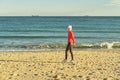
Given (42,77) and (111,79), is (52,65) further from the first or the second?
(111,79)

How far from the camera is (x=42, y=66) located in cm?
1452

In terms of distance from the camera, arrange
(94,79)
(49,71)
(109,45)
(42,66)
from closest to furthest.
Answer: (94,79) < (49,71) < (42,66) < (109,45)

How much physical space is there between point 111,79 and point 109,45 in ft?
56.9

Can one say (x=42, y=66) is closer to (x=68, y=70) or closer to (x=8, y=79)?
(x=68, y=70)

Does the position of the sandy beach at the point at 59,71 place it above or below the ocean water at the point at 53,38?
above

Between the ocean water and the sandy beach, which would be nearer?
the sandy beach

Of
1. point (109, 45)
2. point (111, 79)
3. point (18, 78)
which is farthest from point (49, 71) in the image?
point (109, 45)

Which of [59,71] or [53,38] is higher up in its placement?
[59,71]

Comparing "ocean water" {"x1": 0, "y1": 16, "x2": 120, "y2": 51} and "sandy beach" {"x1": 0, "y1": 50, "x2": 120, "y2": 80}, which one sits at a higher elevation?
"sandy beach" {"x1": 0, "y1": 50, "x2": 120, "y2": 80}

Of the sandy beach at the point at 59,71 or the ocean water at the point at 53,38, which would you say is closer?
the sandy beach at the point at 59,71

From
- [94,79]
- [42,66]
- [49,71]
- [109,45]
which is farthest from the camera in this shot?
[109,45]

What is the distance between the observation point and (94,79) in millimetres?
11211

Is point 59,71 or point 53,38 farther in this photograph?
point 53,38

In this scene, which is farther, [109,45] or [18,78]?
[109,45]
